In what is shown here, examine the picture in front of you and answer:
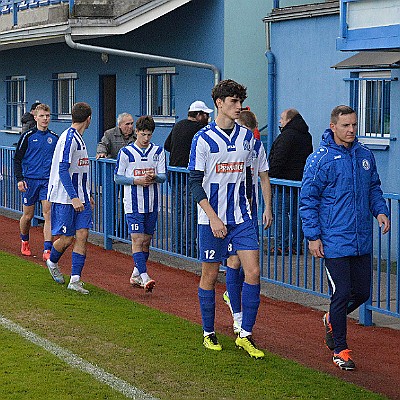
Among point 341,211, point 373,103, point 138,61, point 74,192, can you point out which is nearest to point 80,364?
point 341,211

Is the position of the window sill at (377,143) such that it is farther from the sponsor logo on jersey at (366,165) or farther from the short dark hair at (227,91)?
the short dark hair at (227,91)

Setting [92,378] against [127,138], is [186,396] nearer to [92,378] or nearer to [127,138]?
[92,378]

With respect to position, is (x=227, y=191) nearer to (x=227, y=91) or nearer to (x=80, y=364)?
(x=227, y=91)

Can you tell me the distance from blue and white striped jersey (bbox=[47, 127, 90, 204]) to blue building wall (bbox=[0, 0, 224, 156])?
7.51 meters

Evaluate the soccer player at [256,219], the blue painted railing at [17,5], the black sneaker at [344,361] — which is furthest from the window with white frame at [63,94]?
the black sneaker at [344,361]

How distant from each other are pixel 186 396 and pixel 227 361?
0.98 meters

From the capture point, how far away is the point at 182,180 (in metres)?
12.2

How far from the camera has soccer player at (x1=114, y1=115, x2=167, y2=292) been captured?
10.7 meters

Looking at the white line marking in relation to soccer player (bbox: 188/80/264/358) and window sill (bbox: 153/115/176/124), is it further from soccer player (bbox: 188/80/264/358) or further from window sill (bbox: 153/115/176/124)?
window sill (bbox: 153/115/176/124)

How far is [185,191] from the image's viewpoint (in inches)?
482

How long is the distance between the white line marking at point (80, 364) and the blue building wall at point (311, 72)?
689cm

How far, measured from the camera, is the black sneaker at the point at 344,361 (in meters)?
7.42

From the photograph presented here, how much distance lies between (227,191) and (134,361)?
1451 millimetres

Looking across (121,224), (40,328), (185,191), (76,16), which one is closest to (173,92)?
(76,16)
